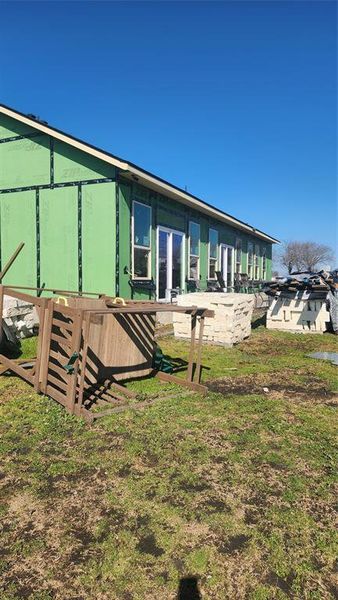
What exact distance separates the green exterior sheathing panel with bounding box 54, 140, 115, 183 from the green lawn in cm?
677

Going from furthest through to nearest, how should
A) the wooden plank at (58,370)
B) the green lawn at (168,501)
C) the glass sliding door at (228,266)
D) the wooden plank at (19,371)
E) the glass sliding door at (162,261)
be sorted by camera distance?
the glass sliding door at (228,266) < the glass sliding door at (162,261) < the wooden plank at (19,371) < the wooden plank at (58,370) < the green lawn at (168,501)

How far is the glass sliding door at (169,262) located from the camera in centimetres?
1199

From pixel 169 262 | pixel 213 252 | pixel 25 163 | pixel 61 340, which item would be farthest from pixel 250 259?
pixel 61 340

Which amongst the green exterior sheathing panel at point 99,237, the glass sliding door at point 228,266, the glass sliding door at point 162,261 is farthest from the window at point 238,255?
the green exterior sheathing panel at point 99,237

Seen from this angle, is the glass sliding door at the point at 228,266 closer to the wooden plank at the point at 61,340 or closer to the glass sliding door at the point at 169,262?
the glass sliding door at the point at 169,262

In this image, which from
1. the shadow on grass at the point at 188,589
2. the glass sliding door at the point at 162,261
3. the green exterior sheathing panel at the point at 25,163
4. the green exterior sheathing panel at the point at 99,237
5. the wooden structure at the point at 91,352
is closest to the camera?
the shadow on grass at the point at 188,589

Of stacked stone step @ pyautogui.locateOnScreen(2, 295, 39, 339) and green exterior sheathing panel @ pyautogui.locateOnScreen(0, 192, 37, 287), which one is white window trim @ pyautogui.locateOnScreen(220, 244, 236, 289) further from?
stacked stone step @ pyautogui.locateOnScreen(2, 295, 39, 339)

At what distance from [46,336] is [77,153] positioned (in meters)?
7.08

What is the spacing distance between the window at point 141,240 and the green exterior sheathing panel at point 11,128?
12.6 feet

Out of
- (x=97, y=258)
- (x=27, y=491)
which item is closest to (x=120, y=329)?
(x=27, y=491)

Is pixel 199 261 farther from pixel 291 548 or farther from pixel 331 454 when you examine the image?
pixel 291 548

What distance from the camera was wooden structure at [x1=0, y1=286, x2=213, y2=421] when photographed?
413 cm

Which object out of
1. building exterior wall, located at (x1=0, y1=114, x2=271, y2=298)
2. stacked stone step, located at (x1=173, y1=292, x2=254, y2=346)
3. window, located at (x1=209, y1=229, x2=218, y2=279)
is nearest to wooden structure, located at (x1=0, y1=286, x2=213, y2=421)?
stacked stone step, located at (x1=173, y1=292, x2=254, y2=346)

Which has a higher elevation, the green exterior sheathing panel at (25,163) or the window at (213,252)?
the green exterior sheathing panel at (25,163)
